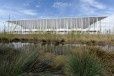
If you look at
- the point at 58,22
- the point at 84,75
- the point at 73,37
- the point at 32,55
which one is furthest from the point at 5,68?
the point at 58,22

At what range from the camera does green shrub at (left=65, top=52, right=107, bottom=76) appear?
426 centimetres

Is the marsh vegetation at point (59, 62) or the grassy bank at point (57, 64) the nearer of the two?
the grassy bank at point (57, 64)

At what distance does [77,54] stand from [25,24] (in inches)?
727

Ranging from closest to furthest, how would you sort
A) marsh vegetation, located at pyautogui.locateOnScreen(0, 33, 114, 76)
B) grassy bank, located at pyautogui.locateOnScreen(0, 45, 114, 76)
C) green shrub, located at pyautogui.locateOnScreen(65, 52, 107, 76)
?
grassy bank, located at pyautogui.locateOnScreen(0, 45, 114, 76) < marsh vegetation, located at pyautogui.locateOnScreen(0, 33, 114, 76) < green shrub, located at pyautogui.locateOnScreen(65, 52, 107, 76)

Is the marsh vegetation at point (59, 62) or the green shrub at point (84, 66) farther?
the green shrub at point (84, 66)

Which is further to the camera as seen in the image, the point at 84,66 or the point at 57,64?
the point at 57,64

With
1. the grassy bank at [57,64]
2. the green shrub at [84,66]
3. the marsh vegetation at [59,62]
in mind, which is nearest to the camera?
the grassy bank at [57,64]

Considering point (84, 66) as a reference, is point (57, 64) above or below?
below

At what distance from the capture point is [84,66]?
170 inches

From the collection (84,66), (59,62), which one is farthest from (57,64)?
(84,66)

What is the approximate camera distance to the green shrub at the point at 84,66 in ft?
14.0

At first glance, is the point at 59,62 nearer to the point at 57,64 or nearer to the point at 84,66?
the point at 57,64

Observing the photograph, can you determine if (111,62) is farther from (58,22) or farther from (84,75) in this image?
(58,22)

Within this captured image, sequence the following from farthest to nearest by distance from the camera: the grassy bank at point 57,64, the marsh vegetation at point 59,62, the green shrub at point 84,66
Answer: the green shrub at point 84,66 < the marsh vegetation at point 59,62 < the grassy bank at point 57,64
